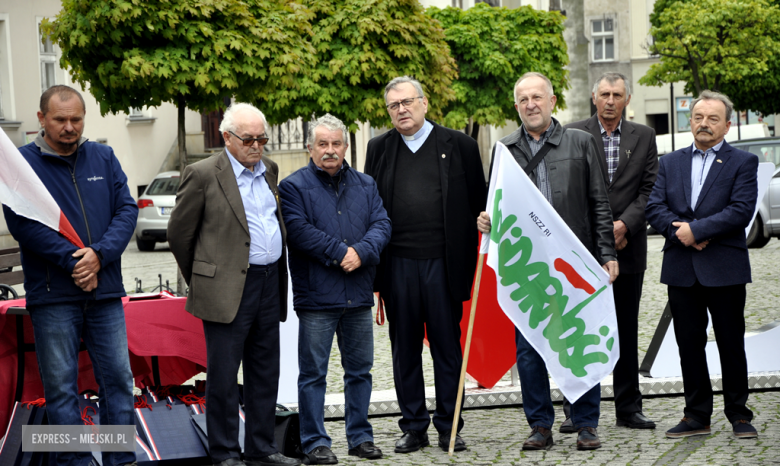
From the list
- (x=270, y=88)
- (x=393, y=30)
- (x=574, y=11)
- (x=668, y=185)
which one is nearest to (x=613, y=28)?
(x=574, y=11)

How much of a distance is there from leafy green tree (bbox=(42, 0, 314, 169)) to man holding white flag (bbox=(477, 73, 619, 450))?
21.6 feet

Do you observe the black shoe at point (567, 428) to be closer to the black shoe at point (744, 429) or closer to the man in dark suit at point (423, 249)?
the man in dark suit at point (423, 249)

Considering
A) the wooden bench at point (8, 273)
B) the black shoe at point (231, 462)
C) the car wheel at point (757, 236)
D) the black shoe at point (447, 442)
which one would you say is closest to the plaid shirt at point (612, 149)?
the black shoe at point (447, 442)

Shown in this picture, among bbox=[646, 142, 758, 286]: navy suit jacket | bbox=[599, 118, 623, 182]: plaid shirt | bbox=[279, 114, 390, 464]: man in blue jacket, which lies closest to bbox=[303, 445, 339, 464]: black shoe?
bbox=[279, 114, 390, 464]: man in blue jacket

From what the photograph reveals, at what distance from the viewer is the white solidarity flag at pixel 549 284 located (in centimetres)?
550

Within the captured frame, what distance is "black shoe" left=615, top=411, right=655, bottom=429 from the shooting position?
19.5 feet

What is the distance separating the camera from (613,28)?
181 feet

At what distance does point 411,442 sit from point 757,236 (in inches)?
519

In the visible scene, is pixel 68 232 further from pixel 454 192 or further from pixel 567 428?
pixel 567 428

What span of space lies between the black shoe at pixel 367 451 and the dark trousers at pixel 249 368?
495mm

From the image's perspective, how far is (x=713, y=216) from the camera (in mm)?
5598

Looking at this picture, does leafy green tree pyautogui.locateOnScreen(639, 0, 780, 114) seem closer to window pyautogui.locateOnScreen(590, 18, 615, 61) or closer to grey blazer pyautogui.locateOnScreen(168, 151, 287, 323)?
window pyautogui.locateOnScreen(590, 18, 615, 61)

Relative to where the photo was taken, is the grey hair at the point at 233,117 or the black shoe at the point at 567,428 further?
the black shoe at the point at 567,428

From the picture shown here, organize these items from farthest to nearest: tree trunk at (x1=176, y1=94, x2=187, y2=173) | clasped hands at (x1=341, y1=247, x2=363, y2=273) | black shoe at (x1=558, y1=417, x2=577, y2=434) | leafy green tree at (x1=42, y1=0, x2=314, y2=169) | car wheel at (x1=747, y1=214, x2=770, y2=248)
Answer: car wheel at (x1=747, y1=214, x2=770, y2=248)
tree trunk at (x1=176, y1=94, x2=187, y2=173)
leafy green tree at (x1=42, y1=0, x2=314, y2=169)
black shoe at (x1=558, y1=417, x2=577, y2=434)
clasped hands at (x1=341, y1=247, x2=363, y2=273)
